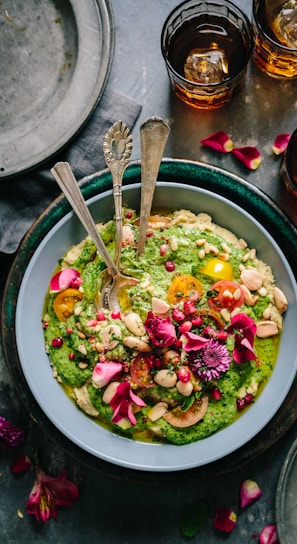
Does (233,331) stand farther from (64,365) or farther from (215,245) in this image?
(64,365)

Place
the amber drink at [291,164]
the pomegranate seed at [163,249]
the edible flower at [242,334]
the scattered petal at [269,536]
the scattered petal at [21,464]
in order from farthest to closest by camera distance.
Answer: the scattered petal at [21,464] → the scattered petal at [269,536] → the amber drink at [291,164] → the pomegranate seed at [163,249] → the edible flower at [242,334]

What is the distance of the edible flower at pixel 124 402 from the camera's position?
2998mm

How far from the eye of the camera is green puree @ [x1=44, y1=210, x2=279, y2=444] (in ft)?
10.1

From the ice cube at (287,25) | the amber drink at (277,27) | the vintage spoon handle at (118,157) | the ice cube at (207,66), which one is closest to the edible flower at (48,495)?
Result: the vintage spoon handle at (118,157)

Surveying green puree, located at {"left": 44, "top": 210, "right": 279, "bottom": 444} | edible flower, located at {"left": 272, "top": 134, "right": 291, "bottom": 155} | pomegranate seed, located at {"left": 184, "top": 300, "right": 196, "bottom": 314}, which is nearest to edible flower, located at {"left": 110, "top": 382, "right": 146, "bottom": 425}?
green puree, located at {"left": 44, "top": 210, "right": 279, "bottom": 444}

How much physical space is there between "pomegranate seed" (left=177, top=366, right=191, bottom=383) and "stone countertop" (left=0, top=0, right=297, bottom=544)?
861 millimetres

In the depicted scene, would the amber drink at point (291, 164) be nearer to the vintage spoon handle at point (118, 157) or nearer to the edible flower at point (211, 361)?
the vintage spoon handle at point (118, 157)

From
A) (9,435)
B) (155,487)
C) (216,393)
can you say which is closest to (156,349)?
(216,393)

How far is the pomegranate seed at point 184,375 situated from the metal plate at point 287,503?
802 mm

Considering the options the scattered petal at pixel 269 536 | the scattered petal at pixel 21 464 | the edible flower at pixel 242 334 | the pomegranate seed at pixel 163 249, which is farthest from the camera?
the scattered petal at pixel 21 464

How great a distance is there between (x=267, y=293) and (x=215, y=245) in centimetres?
38

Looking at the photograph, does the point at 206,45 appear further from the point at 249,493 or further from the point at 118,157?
the point at 249,493

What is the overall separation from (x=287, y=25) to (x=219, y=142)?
0.73m

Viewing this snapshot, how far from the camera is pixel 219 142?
350 centimetres
